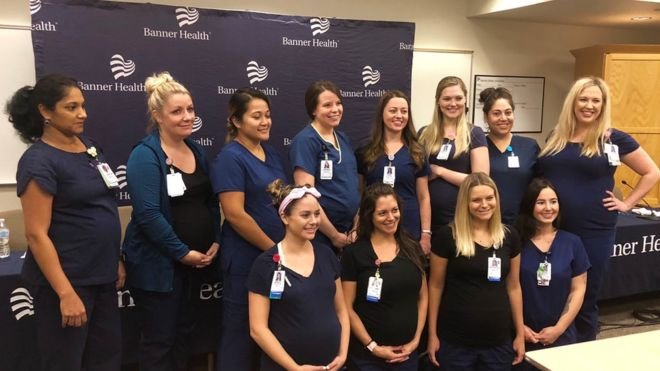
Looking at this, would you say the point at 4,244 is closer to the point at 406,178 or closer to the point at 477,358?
the point at 406,178

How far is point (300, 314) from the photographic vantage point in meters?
1.86

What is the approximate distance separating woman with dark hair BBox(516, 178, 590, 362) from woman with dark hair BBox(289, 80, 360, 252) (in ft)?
2.74

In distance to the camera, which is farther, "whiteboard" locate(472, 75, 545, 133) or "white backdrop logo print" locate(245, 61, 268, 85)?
"whiteboard" locate(472, 75, 545, 133)

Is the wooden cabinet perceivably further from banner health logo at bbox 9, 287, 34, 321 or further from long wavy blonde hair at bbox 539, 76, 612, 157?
banner health logo at bbox 9, 287, 34, 321

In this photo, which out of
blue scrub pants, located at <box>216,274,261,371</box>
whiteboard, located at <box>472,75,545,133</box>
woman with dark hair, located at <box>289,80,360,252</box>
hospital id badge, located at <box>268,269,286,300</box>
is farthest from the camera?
whiteboard, located at <box>472,75,545,133</box>

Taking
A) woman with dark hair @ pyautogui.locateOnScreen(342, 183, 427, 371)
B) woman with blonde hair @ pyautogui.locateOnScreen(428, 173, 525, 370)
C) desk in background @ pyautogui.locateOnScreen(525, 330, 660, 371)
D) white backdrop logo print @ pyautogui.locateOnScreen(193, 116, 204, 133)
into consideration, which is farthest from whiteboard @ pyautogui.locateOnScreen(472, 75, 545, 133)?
desk in background @ pyautogui.locateOnScreen(525, 330, 660, 371)

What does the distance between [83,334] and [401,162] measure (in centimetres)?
152

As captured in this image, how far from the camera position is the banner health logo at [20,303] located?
7.76ft

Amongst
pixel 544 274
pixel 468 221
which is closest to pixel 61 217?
pixel 468 221

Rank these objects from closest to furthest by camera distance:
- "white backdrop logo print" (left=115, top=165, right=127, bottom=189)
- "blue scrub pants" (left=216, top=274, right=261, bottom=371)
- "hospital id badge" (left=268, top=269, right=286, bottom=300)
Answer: "hospital id badge" (left=268, top=269, right=286, bottom=300) → "blue scrub pants" (left=216, top=274, right=261, bottom=371) → "white backdrop logo print" (left=115, top=165, right=127, bottom=189)

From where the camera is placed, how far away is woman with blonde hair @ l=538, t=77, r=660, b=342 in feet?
8.14

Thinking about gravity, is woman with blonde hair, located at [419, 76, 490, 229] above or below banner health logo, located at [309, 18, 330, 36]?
below

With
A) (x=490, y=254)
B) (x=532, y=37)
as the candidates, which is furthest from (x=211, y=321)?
(x=532, y=37)

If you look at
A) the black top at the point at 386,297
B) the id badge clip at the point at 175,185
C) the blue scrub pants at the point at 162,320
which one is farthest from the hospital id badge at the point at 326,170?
the blue scrub pants at the point at 162,320
